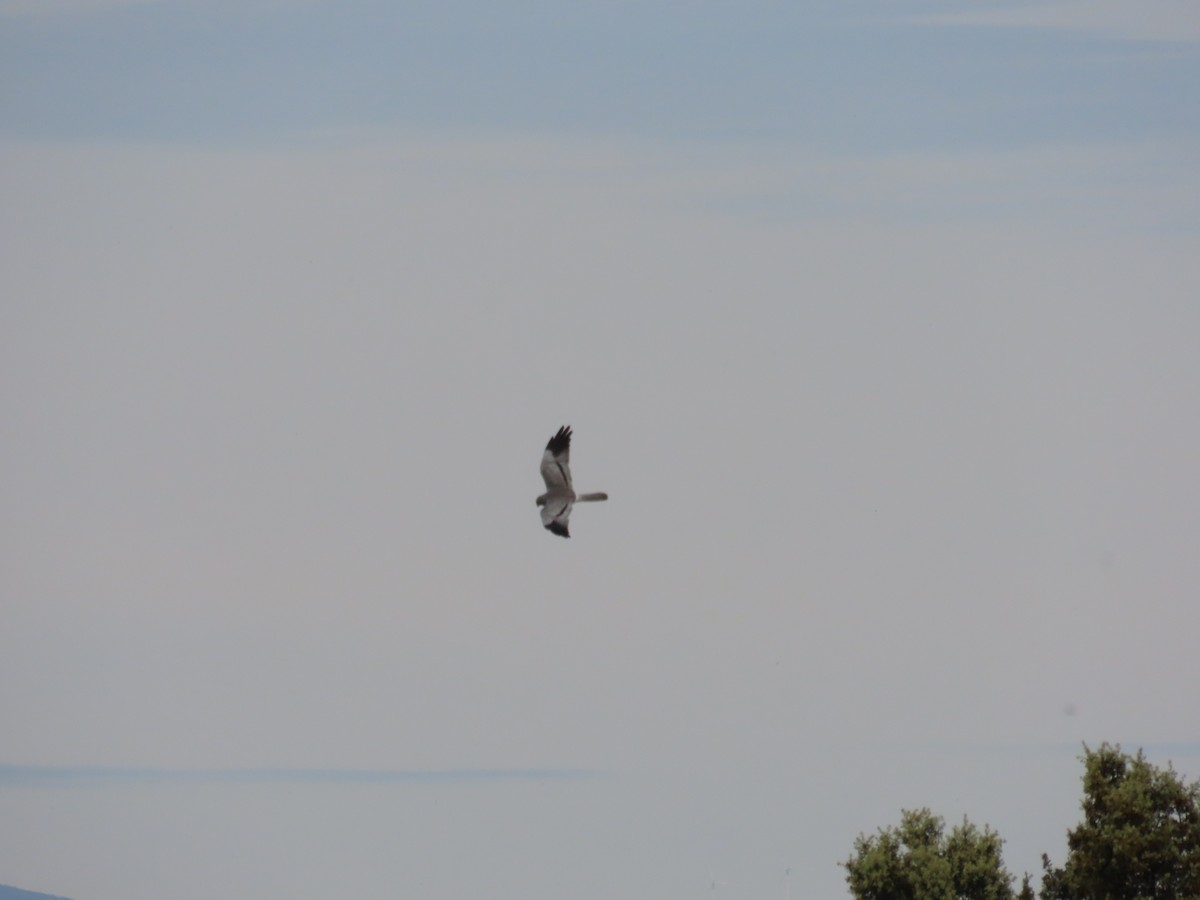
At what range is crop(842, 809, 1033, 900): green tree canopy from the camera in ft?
304

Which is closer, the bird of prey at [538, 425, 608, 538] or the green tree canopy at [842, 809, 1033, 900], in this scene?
the bird of prey at [538, 425, 608, 538]

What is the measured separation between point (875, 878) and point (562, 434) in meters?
31.5

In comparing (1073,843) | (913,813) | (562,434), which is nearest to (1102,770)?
(1073,843)

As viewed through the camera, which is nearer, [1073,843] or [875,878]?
[1073,843]

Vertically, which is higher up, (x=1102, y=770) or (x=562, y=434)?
(x=562, y=434)

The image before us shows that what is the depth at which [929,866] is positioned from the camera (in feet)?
306

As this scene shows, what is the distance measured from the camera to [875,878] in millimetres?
95125

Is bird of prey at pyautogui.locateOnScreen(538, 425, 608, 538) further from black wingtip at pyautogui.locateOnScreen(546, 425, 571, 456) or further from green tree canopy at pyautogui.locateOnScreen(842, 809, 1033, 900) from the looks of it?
green tree canopy at pyautogui.locateOnScreen(842, 809, 1033, 900)

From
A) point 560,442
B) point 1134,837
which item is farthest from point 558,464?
point 1134,837

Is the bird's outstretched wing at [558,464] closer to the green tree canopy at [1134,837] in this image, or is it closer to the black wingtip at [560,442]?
the black wingtip at [560,442]

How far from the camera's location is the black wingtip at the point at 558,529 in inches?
2665

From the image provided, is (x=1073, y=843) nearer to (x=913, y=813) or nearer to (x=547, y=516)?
(x=913, y=813)

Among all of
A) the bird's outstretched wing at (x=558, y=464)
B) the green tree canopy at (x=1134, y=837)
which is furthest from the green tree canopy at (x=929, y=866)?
the bird's outstretched wing at (x=558, y=464)

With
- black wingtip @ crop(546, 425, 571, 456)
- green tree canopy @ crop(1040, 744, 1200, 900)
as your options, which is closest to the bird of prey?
black wingtip @ crop(546, 425, 571, 456)
